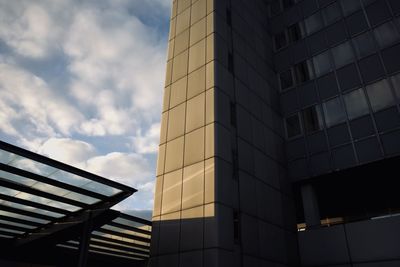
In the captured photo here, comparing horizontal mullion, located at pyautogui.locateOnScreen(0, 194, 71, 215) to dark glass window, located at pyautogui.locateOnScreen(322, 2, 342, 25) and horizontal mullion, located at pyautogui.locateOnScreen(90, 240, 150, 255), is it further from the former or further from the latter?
dark glass window, located at pyautogui.locateOnScreen(322, 2, 342, 25)

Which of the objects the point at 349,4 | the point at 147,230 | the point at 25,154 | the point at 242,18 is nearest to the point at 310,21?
the point at 349,4

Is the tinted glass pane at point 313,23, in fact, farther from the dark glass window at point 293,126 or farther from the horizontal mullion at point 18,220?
the horizontal mullion at point 18,220

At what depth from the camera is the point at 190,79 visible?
20656 millimetres

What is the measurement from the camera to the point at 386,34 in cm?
2027

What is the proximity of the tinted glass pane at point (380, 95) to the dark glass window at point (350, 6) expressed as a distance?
6157 millimetres

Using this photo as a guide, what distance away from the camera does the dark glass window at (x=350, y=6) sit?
73.7 feet

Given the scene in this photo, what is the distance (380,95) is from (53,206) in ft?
63.2

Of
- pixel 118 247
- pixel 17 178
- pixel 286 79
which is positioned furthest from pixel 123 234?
pixel 286 79

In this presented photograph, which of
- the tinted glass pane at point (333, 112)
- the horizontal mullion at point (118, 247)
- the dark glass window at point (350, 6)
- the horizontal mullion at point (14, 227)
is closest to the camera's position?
the horizontal mullion at point (14, 227)

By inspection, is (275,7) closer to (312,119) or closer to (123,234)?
(312,119)

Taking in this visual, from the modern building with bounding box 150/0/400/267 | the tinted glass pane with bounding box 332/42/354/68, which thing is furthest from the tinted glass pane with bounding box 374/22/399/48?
the tinted glass pane with bounding box 332/42/354/68

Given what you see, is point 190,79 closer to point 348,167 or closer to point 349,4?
point 348,167

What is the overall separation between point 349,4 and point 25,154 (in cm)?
2225

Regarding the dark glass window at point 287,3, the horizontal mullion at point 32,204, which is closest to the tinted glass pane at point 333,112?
the dark glass window at point 287,3
